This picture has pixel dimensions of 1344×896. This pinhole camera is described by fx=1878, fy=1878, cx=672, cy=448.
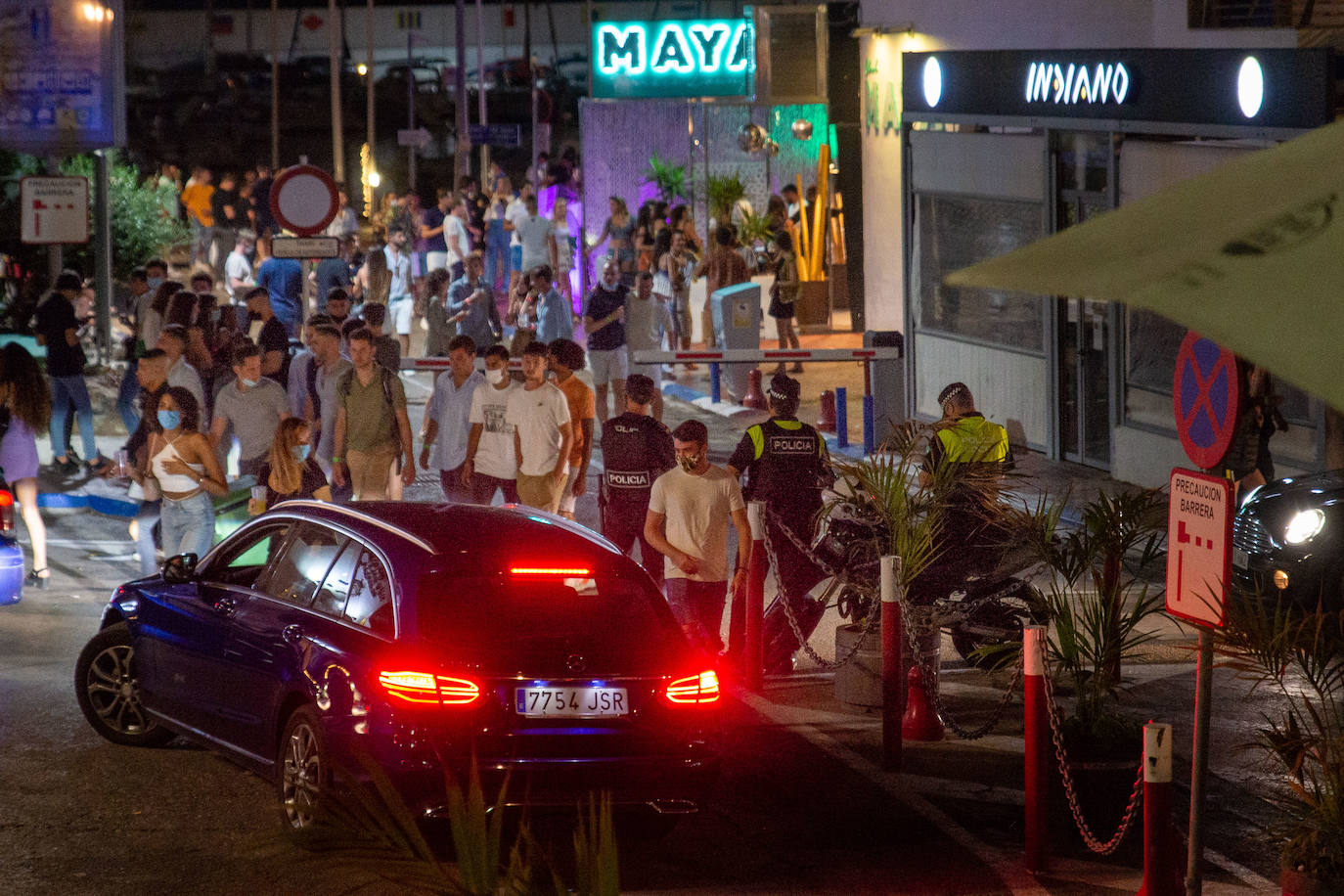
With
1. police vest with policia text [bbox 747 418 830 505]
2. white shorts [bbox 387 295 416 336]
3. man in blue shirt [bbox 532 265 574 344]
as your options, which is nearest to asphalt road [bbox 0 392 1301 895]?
police vest with policia text [bbox 747 418 830 505]

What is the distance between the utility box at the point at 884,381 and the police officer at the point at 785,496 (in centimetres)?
782

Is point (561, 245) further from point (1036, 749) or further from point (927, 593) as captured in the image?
point (1036, 749)

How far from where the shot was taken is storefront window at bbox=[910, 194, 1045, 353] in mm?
18906

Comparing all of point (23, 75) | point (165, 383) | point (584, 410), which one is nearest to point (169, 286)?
point (165, 383)

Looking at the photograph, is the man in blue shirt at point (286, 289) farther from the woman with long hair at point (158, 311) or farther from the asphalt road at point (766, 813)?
the asphalt road at point (766, 813)

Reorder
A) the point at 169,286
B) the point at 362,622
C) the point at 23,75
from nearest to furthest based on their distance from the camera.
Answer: the point at 362,622
the point at 169,286
the point at 23,75

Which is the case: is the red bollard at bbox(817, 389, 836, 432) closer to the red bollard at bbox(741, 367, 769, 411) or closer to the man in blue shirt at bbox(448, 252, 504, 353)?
the red bollard at bbox(741, 367, 769, 411)

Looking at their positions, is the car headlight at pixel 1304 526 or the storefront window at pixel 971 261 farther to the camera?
the storefront window at pixel 971 261

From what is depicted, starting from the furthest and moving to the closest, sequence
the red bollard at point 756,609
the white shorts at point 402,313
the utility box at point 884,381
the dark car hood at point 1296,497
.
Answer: the white shorts at point 402,313 → the utility box at point 884,381 → the dark car hood at point 1296,497 → the red bollard at point 756,609

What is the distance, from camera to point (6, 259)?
2802cm

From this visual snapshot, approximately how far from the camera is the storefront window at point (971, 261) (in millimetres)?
18906

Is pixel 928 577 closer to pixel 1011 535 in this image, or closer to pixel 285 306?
pixel 1011 535

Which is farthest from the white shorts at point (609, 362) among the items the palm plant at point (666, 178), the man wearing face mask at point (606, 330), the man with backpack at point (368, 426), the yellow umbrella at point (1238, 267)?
the yellow umbrella at point (1238, 267)

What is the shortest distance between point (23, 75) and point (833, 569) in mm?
17563
